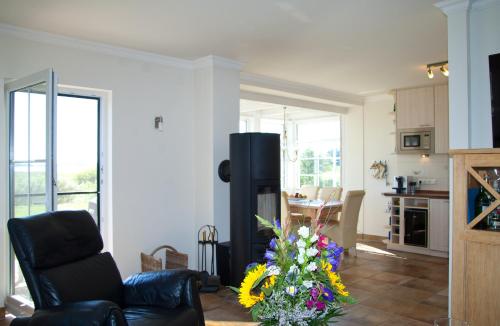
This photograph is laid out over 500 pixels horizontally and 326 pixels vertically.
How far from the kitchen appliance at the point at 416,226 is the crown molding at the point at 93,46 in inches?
155

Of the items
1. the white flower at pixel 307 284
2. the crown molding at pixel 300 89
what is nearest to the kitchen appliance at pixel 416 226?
the crown molding at pixel 300 89

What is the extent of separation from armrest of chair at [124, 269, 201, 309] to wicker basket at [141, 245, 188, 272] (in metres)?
1.35

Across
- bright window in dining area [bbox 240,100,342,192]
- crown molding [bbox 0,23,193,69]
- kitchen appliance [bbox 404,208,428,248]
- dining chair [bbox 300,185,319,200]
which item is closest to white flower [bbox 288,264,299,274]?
crown molding [bbox 0,23,193,69]

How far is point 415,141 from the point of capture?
649 cm

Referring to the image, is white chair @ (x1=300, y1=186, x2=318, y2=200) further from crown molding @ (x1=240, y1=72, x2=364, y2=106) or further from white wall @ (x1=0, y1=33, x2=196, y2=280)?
white wall @ (x1=0, y1=33, x2=196, y2=280)

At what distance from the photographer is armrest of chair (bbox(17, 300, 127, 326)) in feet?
6.55

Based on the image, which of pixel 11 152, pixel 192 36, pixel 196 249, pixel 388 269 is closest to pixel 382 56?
pixel 192 36

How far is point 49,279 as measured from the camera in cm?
242

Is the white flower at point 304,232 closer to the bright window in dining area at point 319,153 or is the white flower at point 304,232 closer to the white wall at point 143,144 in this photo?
the white wall at point 143,144

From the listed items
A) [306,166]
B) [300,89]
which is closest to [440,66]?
[300,89]

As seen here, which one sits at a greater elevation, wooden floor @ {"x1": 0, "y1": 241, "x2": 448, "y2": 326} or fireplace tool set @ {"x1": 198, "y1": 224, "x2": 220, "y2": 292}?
fireplace tool set @ {"x1": 198, "y1": 224, "x2": 220, "y2": 292}

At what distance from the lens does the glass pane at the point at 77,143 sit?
13.7ft

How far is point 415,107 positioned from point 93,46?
4.81m

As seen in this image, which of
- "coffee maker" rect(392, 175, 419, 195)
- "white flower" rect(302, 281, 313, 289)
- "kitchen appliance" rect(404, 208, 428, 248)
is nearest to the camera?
"white flower" rect(302, 281, 313, 289)
